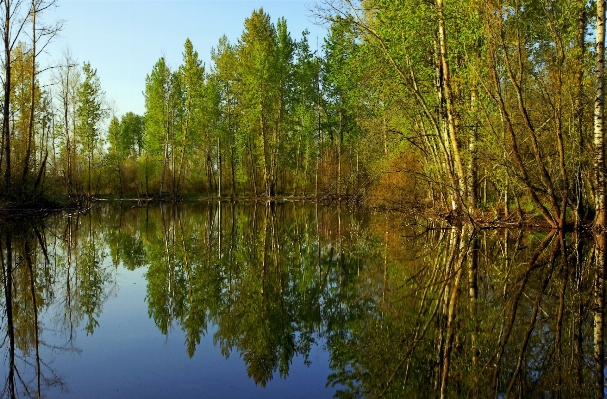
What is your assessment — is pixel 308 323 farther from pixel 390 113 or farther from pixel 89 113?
pixel 89 113

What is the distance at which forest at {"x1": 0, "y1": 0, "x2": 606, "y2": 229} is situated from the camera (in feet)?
42.9

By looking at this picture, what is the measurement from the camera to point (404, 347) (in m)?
4.88

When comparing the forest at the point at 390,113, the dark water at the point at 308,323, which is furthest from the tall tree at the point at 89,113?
the dark water at the point at 308,323

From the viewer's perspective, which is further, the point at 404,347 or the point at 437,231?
the point at 437,231

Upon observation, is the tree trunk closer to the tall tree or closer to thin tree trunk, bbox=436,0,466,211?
thin tree trunk, bbox=436,0,466,211

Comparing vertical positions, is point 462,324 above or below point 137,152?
below

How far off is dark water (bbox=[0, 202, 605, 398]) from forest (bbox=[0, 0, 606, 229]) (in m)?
3.74

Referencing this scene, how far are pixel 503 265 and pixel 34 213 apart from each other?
2296 cm

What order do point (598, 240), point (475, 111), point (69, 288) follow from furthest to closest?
point (475, 111)
point (598, 240)
point (69, 288)

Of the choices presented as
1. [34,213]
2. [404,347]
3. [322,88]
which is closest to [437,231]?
[404,347]

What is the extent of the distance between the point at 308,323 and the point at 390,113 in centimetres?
1453

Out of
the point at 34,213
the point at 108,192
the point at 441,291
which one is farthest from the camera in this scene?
the point at 108,192

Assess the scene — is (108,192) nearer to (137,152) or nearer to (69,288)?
(137,152)

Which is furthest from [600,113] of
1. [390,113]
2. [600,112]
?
[390,113]
